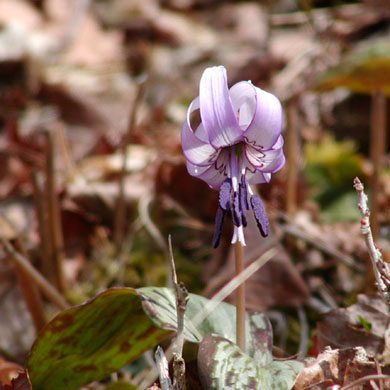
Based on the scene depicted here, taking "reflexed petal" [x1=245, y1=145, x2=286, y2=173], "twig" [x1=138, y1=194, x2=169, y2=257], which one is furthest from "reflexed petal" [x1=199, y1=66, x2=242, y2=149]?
"twig" [x1=138, y1=194, x2=169, y2=257]

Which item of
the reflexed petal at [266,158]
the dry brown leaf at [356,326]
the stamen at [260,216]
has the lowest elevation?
the dry brown leaf at [356,326]

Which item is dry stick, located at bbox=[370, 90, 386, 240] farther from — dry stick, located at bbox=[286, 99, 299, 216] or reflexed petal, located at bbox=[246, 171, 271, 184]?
reflexed petal, located at bbox=[246, 171, 271, 184]

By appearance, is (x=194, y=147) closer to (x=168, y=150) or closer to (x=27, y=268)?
(x=27, y=268)

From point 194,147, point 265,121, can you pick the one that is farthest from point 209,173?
point 265,121

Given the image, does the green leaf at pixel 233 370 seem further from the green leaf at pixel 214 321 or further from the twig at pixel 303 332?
the twig at pixel 303 332

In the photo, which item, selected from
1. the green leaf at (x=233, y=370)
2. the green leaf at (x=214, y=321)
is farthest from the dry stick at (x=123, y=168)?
the green leaf at (x=233, y=370)
